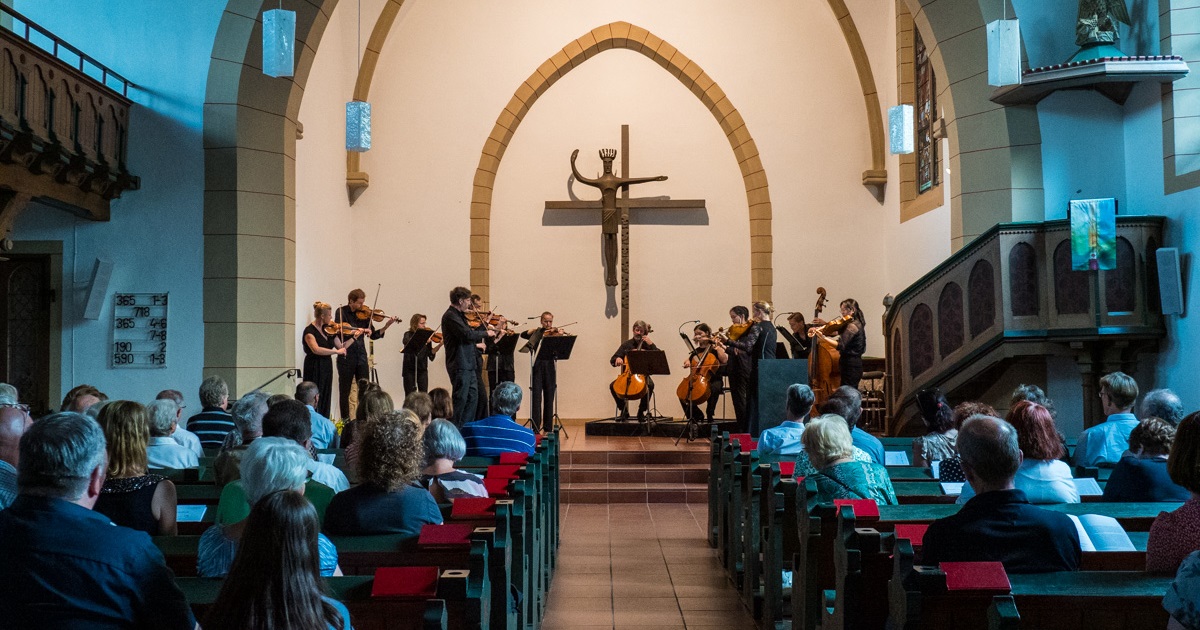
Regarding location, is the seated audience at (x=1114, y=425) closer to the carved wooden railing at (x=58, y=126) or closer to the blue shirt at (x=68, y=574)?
the blue shirt at (x=68, y=574)

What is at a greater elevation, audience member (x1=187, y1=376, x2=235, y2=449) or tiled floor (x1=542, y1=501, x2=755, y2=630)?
audience member (x1=187, y1=376, x2=235, y2=449)

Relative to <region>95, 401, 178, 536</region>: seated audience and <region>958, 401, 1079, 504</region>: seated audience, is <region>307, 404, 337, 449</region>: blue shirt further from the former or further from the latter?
<region>958, 401, 1079, 504</region>: seated audience

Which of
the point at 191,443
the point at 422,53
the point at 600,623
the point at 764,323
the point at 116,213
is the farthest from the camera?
the point at 422,53

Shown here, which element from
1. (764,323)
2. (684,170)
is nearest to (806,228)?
(684,170)

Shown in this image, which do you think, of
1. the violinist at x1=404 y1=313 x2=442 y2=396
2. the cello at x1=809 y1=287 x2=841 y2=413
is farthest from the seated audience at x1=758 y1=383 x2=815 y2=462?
the violinist at x1=404 y1=313 x2=442 y2=396

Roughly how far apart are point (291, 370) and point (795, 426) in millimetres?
5223

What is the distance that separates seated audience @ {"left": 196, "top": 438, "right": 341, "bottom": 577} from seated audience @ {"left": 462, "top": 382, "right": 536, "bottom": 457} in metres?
3.43

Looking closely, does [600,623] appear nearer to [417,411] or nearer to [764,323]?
[417,411]

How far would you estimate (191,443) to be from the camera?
19.0 ft

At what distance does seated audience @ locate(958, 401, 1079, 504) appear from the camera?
401 cm

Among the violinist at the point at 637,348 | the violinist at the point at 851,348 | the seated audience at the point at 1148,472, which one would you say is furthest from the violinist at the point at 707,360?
the seated audience at the point at 1148,472

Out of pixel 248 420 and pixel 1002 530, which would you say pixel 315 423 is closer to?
pixel 248 420

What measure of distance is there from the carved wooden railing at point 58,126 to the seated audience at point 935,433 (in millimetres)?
6210

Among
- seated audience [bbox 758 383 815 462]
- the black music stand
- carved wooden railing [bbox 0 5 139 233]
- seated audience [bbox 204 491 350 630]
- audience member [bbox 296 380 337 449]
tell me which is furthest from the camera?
the black music stand
